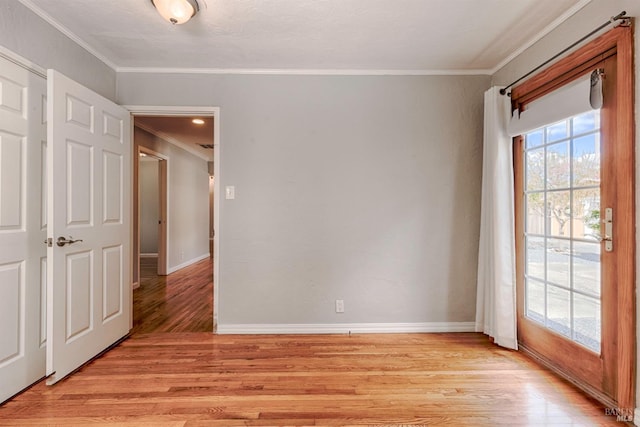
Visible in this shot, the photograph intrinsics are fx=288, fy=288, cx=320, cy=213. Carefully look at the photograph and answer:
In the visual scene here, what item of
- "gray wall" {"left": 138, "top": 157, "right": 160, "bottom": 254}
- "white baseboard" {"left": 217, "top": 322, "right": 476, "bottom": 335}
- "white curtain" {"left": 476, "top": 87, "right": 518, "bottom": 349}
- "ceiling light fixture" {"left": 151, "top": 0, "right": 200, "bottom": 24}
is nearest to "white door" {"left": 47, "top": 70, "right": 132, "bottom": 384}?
"ceiling light fixture" {"left": 151, "top": 0, "right": 200, "bottom": 24}

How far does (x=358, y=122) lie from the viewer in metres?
2.66

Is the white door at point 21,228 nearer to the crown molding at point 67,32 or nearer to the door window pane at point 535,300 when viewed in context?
the crown molding at point 67,32

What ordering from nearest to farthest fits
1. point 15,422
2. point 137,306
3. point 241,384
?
point 15,422 < point 241,384 < point 137,306

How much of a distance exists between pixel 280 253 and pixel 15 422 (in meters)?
1.85

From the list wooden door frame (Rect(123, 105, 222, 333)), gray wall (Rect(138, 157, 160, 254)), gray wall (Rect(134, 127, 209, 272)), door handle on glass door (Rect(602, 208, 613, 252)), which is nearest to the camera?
door handle on glass door (Rect(602, 208, 613, 252))

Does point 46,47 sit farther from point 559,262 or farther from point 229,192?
point 559,262

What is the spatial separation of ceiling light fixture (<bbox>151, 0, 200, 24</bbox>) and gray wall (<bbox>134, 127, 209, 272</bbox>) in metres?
2.94

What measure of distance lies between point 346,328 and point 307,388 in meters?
0.90

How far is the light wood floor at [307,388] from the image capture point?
5.19ft

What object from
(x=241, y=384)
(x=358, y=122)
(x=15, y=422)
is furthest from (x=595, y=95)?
(x=15, y=422)

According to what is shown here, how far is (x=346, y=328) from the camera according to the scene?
267cm

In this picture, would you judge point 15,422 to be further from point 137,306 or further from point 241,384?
point 137,306

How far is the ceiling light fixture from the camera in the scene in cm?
170

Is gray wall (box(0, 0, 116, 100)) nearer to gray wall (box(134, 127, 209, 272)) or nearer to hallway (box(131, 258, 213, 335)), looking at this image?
gray wall (box(134, 127, 209, 272))
